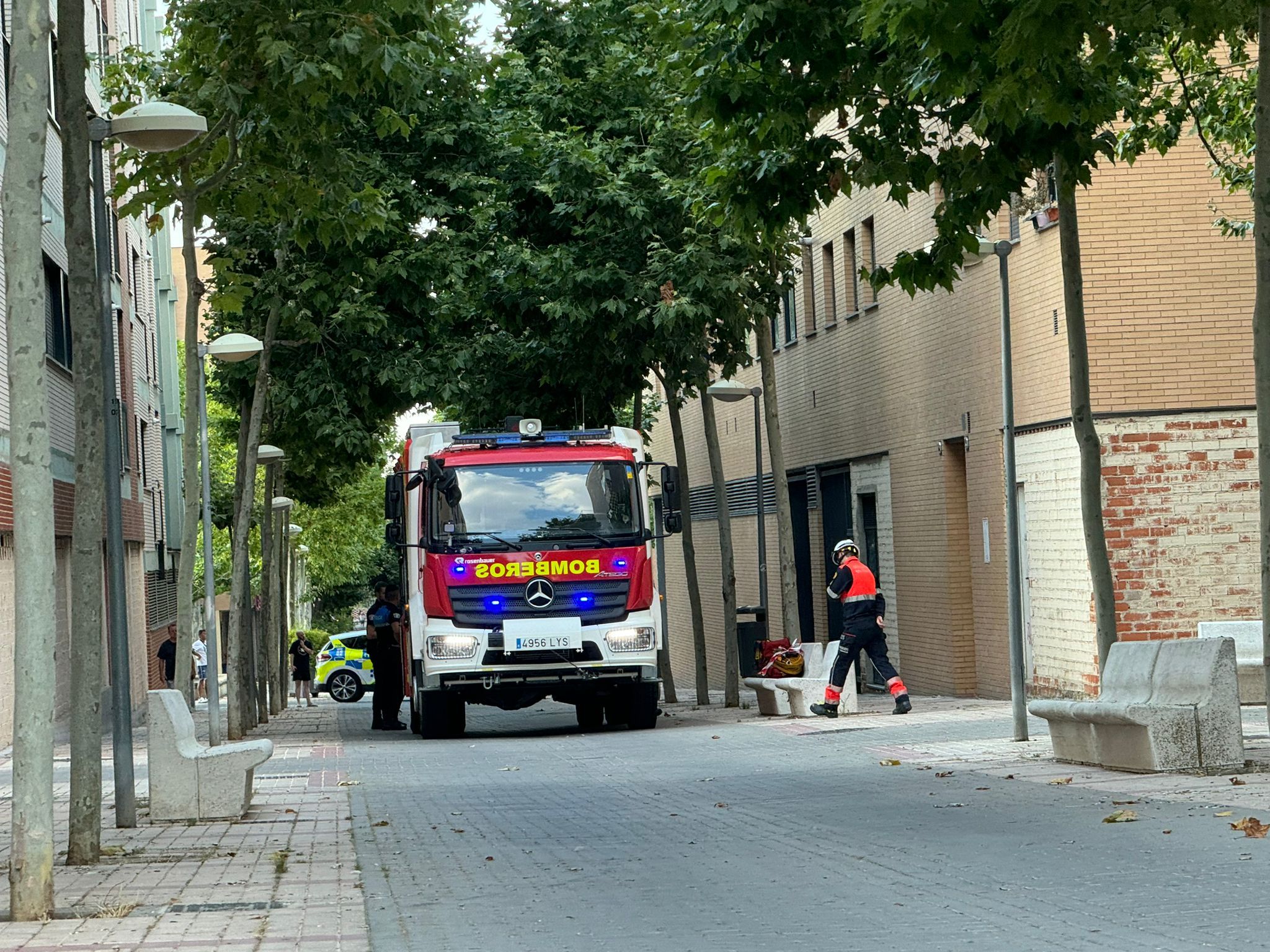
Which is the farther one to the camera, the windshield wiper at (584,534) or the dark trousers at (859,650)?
the windshield wiper at (584,534)

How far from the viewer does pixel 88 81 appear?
3475 cm

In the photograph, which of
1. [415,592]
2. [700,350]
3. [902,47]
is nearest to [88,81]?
[700,350]

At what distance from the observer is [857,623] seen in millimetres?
20844

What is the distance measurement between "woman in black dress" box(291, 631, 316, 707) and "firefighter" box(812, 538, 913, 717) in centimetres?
2660

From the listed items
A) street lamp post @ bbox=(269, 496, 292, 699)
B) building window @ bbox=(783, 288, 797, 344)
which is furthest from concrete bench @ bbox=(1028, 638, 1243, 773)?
street lamp post @ bbox=(269, 496, 292, 699)

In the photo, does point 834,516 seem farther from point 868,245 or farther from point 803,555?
point 868,245

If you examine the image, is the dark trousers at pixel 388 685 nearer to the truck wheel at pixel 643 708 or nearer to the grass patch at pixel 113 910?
the truck wheel at pixel 643 708

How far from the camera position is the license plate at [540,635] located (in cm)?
2072

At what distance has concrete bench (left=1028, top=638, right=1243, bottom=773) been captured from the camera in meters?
12.6

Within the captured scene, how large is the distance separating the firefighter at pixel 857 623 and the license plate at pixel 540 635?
9.01ft

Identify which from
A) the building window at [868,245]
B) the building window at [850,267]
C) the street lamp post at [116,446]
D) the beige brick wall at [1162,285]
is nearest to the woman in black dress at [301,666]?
the building window at [850,267]

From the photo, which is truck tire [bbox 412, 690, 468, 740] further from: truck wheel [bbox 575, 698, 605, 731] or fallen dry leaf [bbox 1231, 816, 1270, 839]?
fallen dry leaf [bbox 1231, 816, 1270, 839]

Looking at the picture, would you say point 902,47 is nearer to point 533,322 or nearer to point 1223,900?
point 1223,900

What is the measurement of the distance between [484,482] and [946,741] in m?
6.13
